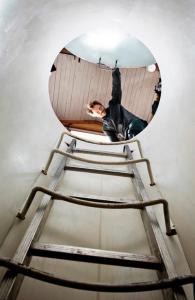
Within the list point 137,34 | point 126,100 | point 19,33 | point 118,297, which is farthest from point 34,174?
point 126,100

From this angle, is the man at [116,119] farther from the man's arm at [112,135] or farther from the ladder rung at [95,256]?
the ladder rung at [95,256]

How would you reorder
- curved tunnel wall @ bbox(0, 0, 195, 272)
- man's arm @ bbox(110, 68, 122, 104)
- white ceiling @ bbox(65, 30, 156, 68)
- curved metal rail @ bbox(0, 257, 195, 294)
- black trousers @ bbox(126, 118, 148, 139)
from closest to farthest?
curved metal rail @ bbox(0, 257, 195, 294), curved tunnel wall @ bbox(0, 0, 195, 272), white ceiling @ bbox(65, 30, 156, 68), black trousers @ bbox(126, 118, 148, 139), man's arm @ bbox(110, 68, 122, 104)

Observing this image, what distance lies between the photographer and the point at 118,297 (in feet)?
3.79

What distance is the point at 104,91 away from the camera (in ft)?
20.0

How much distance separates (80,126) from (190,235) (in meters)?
5.27

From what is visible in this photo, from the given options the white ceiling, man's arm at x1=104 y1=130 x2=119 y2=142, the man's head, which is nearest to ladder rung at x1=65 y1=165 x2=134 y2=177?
the white ceiling

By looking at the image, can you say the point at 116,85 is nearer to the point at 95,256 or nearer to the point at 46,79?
the point at 46,79

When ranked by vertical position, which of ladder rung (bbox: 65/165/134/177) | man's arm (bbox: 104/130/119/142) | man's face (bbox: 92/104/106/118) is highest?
man's face (bbox: 92/104/106/118)

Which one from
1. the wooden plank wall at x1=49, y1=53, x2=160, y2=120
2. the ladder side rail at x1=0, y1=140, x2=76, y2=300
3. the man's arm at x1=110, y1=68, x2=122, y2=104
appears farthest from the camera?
the wooden plank wall at x1=49, y1=53, x2=160, y2=120

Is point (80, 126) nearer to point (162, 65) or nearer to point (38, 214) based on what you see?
point (162, 65)

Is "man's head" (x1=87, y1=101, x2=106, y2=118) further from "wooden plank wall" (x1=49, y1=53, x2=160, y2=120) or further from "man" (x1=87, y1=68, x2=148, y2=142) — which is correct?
"wooden plank wall" (x1=49, y1=53, x2=160, y2=120)

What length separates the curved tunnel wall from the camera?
1737 millimetres

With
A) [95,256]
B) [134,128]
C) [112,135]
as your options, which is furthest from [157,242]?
[112,135]

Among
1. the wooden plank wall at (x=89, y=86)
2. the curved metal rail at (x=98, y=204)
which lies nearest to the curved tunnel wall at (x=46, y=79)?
the curved metal rail at (x=98, y=204)
